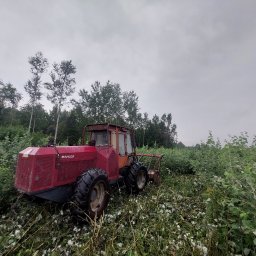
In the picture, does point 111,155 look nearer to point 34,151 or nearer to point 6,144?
point 34,151

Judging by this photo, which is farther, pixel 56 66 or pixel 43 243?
pixel 56 66

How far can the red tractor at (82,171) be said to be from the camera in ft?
14.6

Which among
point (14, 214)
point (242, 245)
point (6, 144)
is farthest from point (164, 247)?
point (6, 144)

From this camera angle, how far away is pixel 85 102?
165 ft

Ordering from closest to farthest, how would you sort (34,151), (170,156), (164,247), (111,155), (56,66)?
(164,247)
(34,151)
(111,155)
(170,156)
(56,66)

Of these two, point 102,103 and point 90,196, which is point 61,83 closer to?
point 102,103

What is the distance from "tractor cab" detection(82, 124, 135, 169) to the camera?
6.28 m

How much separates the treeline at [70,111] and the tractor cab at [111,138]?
27.4 m

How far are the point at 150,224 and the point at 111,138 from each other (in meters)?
2.65

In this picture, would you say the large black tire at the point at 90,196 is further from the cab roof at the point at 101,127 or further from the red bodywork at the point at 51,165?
the cab roof at the point at 101,127

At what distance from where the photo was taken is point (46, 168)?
179 inches

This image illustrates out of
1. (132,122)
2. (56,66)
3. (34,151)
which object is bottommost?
(34,151)

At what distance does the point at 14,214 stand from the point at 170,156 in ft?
26.3

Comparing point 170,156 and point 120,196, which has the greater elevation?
point 170,156
